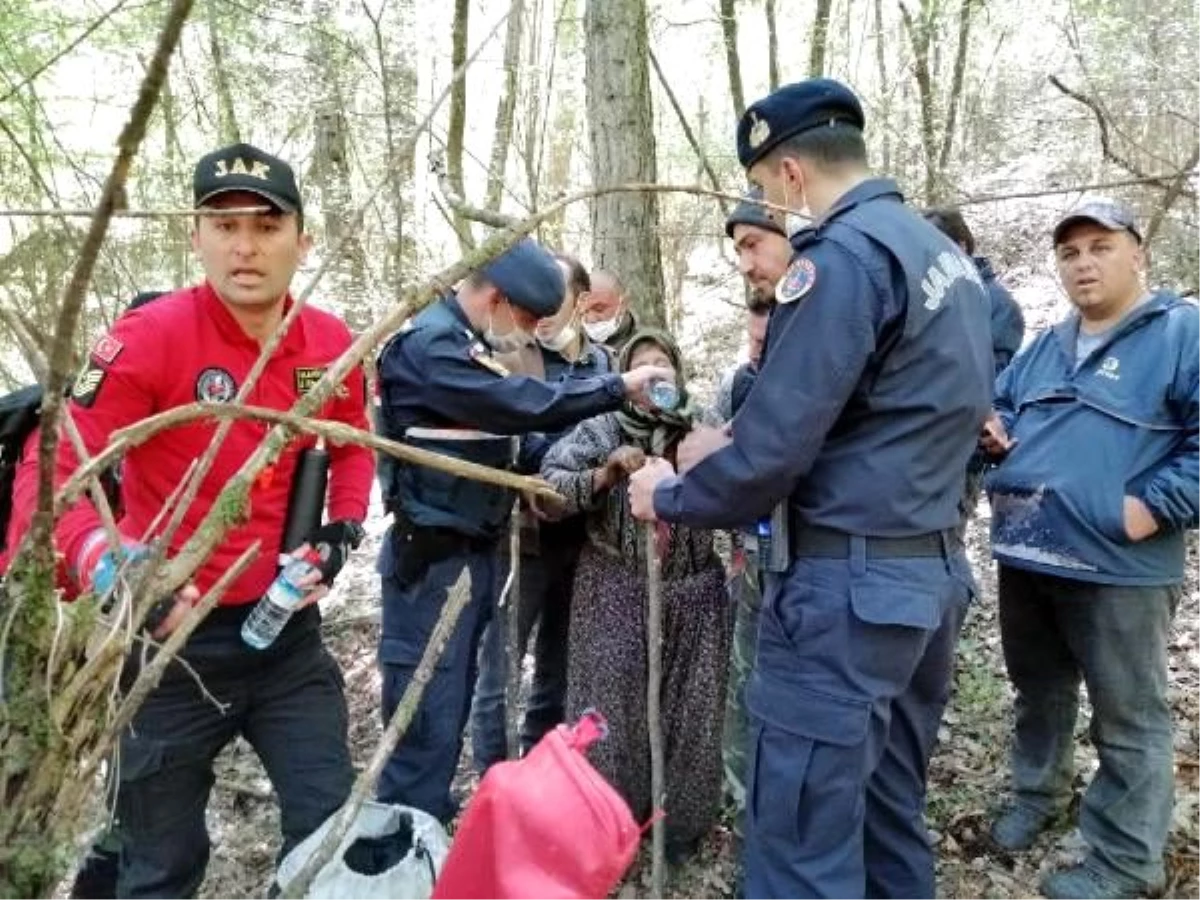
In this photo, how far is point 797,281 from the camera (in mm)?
2170

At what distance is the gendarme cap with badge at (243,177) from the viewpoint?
2377mm

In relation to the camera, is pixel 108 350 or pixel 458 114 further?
pixel 458 114

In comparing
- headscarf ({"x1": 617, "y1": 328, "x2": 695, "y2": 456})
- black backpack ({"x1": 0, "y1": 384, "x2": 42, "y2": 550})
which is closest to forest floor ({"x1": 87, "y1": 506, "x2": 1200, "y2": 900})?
headscarf ({"x1": 617, "y1": 328, "x2": 695, "y2": 456})

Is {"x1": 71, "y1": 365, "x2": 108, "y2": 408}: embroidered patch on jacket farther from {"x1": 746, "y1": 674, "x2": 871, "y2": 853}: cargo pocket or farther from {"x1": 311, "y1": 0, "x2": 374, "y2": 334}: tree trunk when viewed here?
{"x1": 311, "y1": 0, "x2": 374, "y2": 334}: tree trunk

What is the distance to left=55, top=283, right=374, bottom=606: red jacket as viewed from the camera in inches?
87.5

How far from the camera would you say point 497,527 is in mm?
3223

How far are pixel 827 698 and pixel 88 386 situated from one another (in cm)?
190

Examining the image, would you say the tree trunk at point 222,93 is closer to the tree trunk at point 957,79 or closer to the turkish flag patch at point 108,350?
the tree trunk at point 957,79

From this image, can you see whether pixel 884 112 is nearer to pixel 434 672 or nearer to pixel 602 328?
pixel 602 328

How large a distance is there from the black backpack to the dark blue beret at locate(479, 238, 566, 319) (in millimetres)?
1373

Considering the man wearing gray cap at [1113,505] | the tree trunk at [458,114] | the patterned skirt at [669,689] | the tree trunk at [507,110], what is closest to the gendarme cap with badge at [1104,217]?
the man wearing gray cap at [1113,505]

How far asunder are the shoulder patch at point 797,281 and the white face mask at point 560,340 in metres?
1.73

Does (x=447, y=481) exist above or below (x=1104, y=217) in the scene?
below

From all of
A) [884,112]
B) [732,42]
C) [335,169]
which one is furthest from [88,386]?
[884,112]
